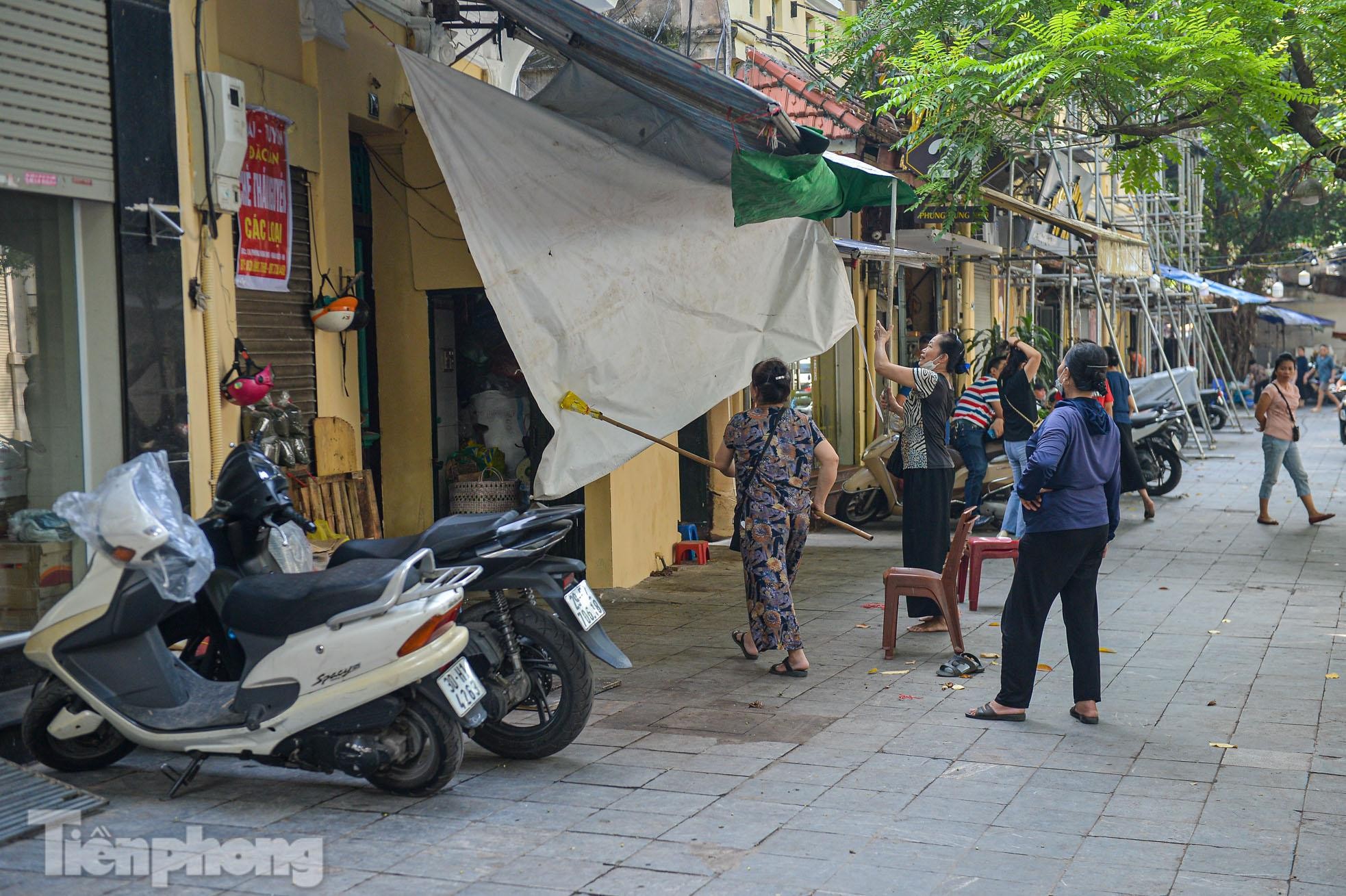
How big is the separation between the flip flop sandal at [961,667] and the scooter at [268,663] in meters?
3.01

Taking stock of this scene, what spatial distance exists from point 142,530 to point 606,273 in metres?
3.04

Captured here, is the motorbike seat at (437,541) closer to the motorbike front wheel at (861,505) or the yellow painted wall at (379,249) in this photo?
the yellow painted wall at (379,249)

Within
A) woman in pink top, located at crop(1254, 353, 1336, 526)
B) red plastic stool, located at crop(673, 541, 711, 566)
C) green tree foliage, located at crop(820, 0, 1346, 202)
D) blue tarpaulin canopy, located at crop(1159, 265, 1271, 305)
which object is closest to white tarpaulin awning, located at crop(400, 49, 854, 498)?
green tree foliage, located at crop(820, 0, 1346, 202)

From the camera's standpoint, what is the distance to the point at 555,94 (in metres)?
7.48

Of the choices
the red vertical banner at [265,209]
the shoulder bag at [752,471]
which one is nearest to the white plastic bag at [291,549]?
the red vertical banner at [265,209]

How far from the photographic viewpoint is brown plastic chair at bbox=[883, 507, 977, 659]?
7.41 meters

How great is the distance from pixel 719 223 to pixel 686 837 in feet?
12.3

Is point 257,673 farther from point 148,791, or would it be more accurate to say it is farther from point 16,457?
point 16,457

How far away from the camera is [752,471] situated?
707 cm

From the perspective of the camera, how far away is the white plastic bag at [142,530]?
15.6ft

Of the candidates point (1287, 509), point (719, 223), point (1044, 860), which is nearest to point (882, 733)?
point (1044, 860)

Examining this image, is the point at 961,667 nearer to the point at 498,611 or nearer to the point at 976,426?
the point at 498,611

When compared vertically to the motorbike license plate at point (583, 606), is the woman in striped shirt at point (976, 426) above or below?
above

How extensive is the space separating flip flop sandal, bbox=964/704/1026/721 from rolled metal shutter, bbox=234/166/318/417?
4.20m
